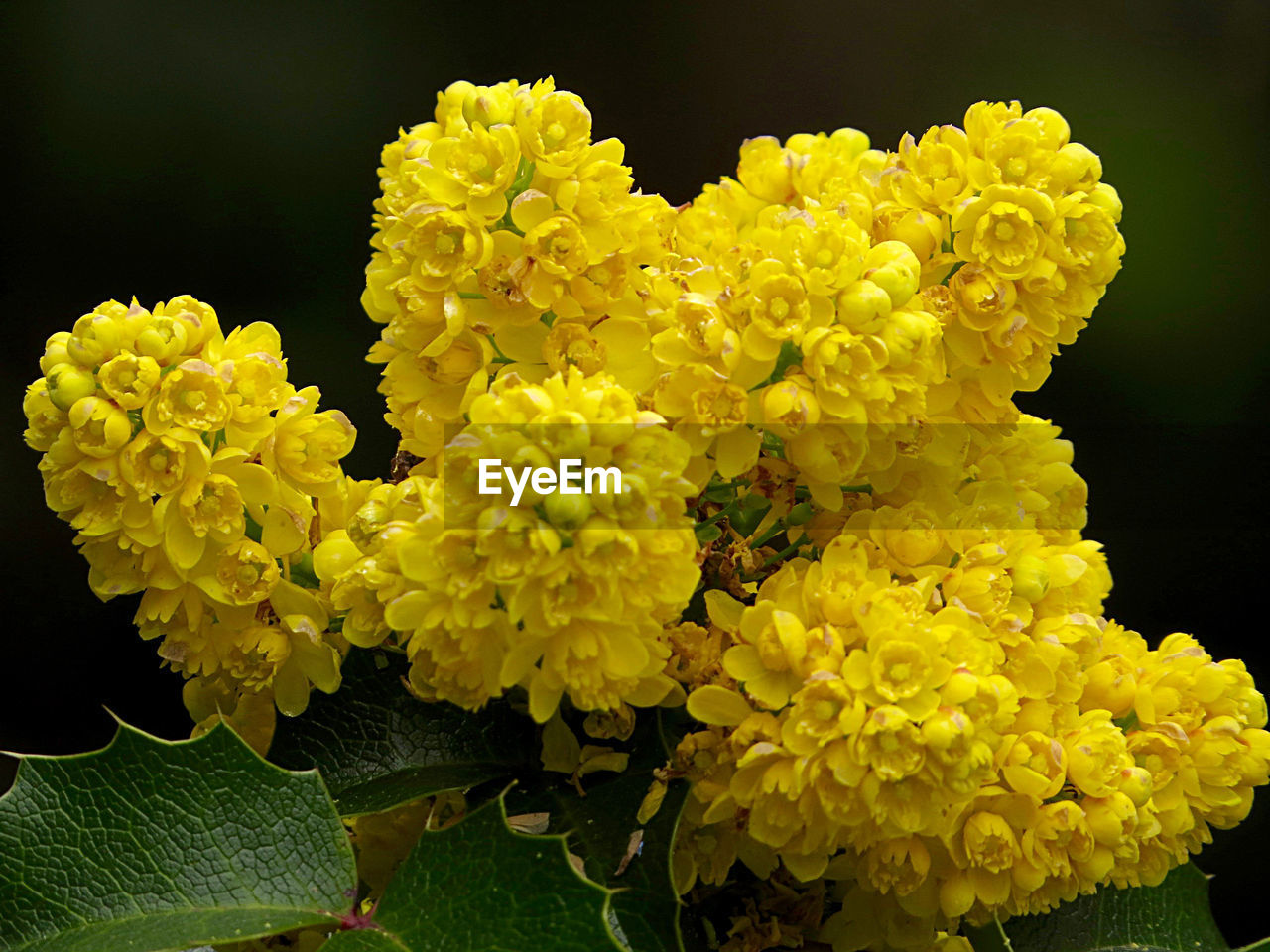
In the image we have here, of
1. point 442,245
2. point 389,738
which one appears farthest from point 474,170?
Answer: point 389,738

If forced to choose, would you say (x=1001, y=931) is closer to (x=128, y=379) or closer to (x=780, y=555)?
(x=780, y=555)

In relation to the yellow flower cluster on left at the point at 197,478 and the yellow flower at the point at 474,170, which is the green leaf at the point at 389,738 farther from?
the yellow flower at the point at 474,170

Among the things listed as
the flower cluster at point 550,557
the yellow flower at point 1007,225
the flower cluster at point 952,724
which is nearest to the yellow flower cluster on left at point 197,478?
the flower cluster at point 550,557

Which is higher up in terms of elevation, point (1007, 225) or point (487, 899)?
point (1007, 225)

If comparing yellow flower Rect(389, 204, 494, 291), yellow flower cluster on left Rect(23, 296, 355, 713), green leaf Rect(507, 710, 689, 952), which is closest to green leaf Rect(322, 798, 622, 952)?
green leaf Rect(507, 710, 689, 952)

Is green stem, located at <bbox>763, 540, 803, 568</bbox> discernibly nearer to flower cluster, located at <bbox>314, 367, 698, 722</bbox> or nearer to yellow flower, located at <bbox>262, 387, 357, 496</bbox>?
flower cluster, located at <bbox>314, 367, 698, 722</bbox>

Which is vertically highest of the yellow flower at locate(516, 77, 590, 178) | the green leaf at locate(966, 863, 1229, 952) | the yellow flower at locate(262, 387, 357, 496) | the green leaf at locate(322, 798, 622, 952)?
the yellow flower at locate(516, 77, 590, 178)
